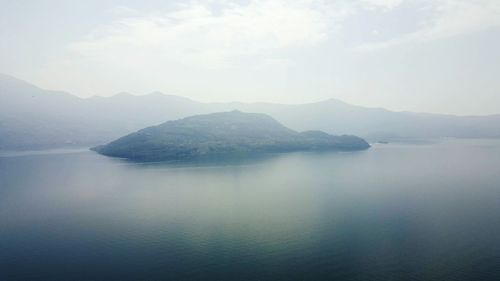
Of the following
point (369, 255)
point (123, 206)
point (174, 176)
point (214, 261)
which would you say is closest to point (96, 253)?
point (214, 261)

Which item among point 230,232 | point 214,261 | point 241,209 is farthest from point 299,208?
point 214,261

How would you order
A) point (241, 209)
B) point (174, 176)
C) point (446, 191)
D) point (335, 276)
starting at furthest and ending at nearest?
point (174, 176), point (446, 191), point (241, 209), point (335, 276)

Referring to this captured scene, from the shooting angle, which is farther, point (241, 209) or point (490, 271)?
point (241, 209)

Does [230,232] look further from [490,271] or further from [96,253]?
[490,271]

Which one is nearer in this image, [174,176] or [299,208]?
[299,208]

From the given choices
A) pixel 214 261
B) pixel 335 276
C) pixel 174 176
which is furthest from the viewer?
pixel 174 176

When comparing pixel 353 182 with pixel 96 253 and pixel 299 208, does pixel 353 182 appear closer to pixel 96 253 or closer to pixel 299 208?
pixel 299 208
